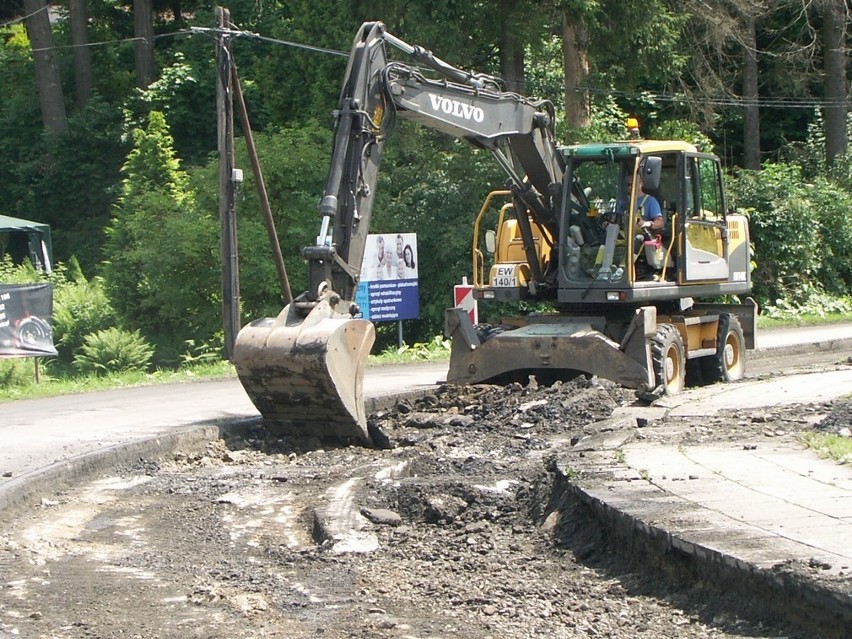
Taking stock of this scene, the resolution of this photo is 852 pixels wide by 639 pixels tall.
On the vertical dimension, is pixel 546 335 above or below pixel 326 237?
below

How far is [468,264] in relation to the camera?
27203mm

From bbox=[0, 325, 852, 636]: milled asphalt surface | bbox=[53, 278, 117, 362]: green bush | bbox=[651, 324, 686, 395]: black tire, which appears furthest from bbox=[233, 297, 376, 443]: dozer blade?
bbox=[53, 278, 117, 362]: green bush

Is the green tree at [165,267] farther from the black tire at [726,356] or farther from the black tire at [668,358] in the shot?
the black tire at [668,358]

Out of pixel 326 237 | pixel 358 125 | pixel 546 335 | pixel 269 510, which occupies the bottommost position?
pixel 269 510

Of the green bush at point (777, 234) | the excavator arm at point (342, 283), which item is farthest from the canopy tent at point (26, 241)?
the excavator arm at point (342, 283)

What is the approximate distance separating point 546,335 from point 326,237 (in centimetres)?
386

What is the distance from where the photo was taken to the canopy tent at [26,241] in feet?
136

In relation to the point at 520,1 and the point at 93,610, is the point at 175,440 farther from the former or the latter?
the point at 520,1

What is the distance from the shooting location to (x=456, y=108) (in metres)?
13.7

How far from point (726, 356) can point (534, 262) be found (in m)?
3.03

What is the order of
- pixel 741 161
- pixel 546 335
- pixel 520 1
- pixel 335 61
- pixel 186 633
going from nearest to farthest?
pixel 186 633, pixel 546 335, pixel 520 1, pixel 335 61, pixel 741 161

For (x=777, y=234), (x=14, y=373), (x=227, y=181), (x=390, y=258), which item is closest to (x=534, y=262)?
(x=390, y=258)

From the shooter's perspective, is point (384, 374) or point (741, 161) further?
point (741, 161)

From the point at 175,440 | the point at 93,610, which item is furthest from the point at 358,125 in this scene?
the point at 93,610
